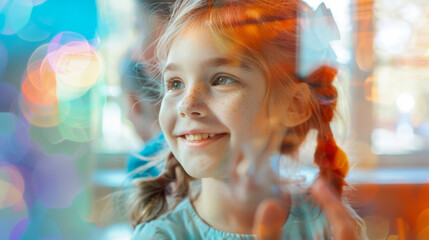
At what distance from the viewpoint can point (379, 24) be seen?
0.53 metres

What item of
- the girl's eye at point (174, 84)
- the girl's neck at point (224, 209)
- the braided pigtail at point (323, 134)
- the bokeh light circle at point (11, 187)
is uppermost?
the girl's eye at point (174, 84)

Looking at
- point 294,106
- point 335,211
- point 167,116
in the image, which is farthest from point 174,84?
point 335,211

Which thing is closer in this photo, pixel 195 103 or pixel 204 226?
pixel 195 103

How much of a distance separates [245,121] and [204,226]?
201 mm

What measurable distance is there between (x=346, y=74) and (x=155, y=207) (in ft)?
1.33

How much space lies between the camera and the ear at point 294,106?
1.66 ft

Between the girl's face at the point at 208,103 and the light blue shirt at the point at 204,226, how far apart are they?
0.37 ft

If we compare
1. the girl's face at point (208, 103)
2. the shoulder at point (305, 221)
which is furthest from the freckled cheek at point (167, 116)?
the shoulder at point (305, 221)

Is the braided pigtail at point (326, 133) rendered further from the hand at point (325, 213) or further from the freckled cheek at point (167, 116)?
the freckled cheek at point (167, 116)

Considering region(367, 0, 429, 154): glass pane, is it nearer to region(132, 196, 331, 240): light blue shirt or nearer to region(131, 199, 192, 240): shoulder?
region(132, 196, 331, 240): light blue shirt

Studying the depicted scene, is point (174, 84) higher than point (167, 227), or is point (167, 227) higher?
point (174, 84)

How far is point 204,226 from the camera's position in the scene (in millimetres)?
543

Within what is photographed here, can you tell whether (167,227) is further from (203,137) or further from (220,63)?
(220,63)

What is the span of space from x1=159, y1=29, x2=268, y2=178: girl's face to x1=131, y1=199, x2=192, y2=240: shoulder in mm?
120
